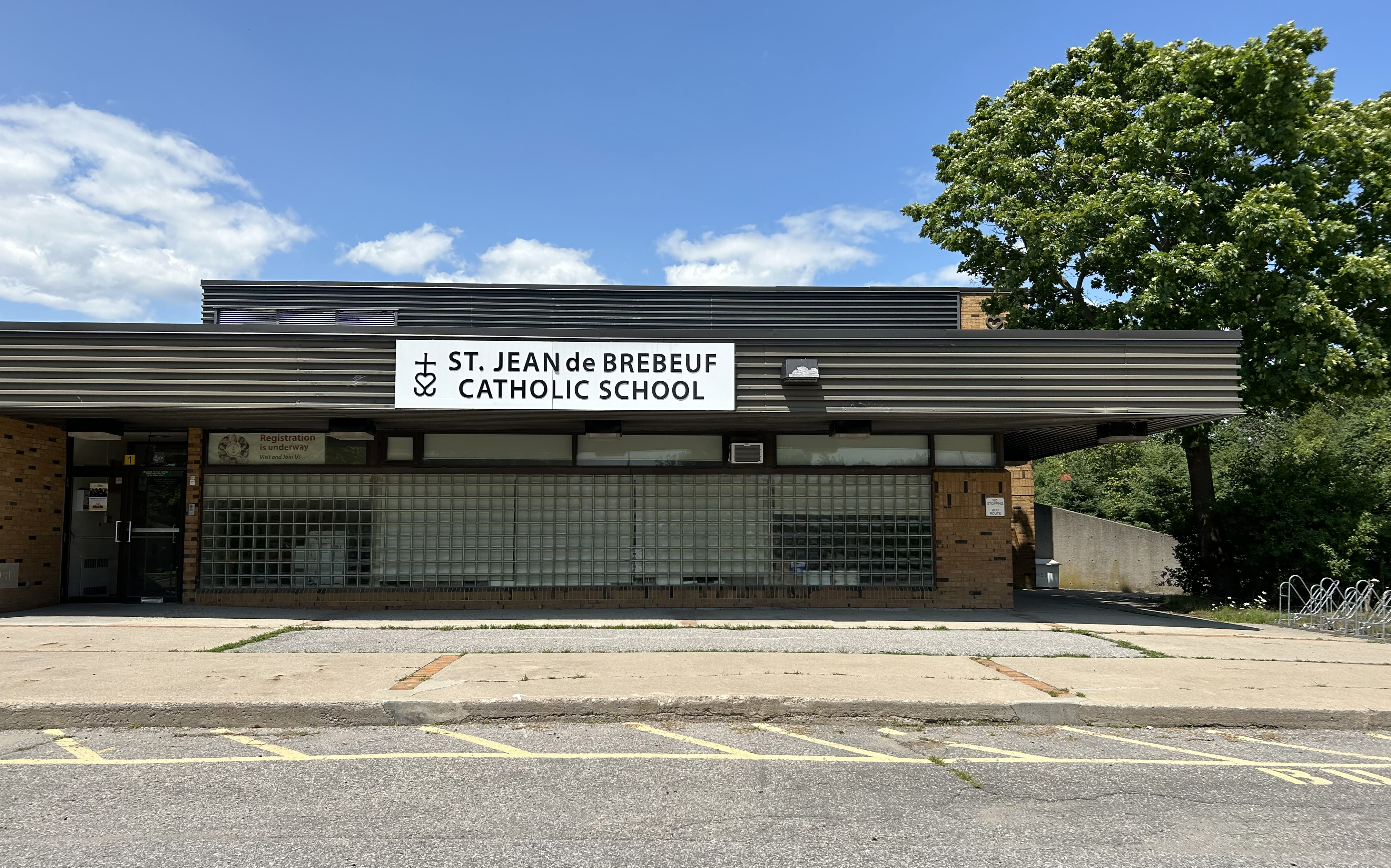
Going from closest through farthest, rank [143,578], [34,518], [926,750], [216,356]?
[926,750]
[216,356]
[34,518]
[143,578]

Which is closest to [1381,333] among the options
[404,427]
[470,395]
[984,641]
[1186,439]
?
[1186,439]

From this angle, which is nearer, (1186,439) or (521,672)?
(521,672)

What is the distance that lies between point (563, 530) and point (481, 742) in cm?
763

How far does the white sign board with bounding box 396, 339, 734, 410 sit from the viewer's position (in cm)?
1160

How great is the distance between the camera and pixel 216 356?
11508 mm

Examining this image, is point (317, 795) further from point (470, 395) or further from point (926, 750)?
point (470, 395)

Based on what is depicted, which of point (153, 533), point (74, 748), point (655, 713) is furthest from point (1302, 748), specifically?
point (153, 533)

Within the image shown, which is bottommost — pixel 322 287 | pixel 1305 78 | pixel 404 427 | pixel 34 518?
pixel 34 518

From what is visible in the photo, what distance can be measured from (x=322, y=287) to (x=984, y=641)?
1566 cm

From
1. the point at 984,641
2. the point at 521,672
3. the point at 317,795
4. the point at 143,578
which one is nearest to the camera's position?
the point at 317,795

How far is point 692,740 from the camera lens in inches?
252

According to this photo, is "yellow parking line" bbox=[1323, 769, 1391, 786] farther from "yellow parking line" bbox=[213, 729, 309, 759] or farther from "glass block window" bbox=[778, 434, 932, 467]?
"glass block window" bbox=[778, 434, 932, 467]

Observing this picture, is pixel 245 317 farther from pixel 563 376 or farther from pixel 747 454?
pixel 747 454

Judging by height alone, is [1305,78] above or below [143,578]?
above
